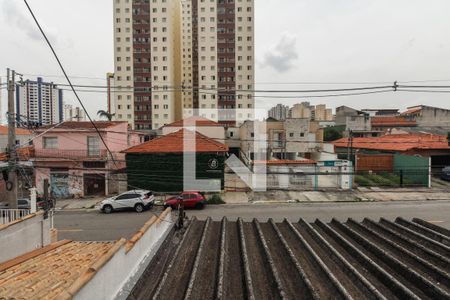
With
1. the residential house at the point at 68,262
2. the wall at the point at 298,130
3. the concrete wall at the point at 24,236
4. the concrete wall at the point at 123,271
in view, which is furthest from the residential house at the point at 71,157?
the wall at the point at 298,130

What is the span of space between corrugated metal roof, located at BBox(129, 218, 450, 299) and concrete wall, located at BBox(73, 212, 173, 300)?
131 mm

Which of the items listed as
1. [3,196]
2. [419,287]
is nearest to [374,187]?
[419,287]

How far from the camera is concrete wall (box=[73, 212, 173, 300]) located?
2.87 metres

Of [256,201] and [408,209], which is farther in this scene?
[256,201]

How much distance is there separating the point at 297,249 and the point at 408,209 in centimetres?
1673

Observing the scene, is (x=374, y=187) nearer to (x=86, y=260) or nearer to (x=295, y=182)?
(x=295, y=182)

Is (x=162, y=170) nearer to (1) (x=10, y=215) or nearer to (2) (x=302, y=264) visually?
(1) (x=10, y=215)

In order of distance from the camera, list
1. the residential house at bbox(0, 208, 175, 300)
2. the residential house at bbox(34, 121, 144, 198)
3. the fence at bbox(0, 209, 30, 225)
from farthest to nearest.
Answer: the residential house at bbox(34, 121, 144, 198), the fence at bbox(0, 209, 30, 225), the residential house at bbox(0, 208, 175, 300)

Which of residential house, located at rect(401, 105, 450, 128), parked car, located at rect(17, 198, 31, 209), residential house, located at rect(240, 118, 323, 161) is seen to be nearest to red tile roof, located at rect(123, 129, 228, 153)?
parked car, located at rect(17, 198, 31, 209)

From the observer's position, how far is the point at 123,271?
356 centimetres

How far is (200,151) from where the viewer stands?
22.2m

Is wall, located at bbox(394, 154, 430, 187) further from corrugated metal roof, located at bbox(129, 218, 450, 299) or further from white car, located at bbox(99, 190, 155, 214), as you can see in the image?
corrugated metal roof, located at bbox(129, 218, 450, 299)

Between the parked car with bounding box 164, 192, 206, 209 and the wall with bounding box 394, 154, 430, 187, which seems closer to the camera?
the parked car with bounding box 164, 192, 206, 209

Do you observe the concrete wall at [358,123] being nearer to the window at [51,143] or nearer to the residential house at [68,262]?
the window at [51,143]
